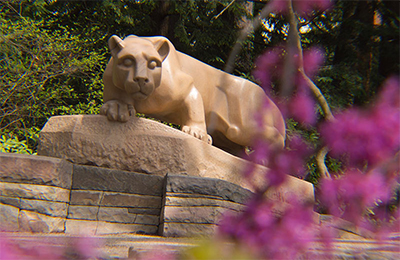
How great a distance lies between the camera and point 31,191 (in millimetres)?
2141

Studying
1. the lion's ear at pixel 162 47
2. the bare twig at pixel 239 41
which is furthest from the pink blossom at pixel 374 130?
the lion's ear at pixel 162 47

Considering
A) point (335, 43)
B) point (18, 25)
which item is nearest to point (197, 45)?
point (18, 25)

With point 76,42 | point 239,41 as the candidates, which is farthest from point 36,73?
point 239,41

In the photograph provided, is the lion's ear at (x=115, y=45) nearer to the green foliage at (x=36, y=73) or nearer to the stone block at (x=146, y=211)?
the stone block at (x=146, y=211)

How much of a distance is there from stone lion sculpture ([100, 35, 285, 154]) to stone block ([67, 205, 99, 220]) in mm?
652

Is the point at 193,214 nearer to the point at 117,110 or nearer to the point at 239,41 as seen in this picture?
the point at 117,110

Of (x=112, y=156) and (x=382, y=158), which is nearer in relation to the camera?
(x=382, y=158)

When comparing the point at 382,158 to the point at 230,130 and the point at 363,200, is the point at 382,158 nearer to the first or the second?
the point at 363,200

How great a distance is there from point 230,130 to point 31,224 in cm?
179

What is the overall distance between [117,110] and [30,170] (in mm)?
724

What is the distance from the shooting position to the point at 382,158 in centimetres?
52

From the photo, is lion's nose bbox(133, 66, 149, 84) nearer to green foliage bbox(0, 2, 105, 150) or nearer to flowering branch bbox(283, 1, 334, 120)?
flowering branch bbox(283, 1, 334, 120)

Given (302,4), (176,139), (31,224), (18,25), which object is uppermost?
(18,25)

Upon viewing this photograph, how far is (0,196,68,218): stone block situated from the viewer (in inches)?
81.3
